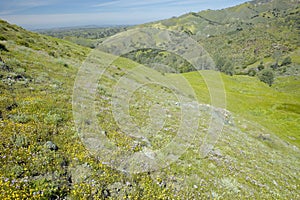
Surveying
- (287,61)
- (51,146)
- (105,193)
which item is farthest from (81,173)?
(287,61)

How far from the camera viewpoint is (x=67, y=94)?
512 inches

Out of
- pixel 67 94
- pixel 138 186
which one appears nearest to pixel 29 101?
pixel 67 94

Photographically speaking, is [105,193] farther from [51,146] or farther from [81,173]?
[51,146]

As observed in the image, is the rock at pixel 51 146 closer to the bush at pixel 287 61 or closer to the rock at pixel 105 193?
the rock at pixel 105 193

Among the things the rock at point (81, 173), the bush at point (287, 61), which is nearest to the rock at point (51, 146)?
the rock at point (81, 173)

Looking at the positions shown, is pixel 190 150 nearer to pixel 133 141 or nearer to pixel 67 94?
pixel 133 141

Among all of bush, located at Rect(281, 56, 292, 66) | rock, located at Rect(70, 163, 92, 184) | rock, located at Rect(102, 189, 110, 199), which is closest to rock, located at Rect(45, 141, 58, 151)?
rock, located at Rect(70, 163, 92, 184)

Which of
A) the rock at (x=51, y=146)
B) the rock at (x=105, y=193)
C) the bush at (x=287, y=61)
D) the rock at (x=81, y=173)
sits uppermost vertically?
the rock at (x=51, y=146)

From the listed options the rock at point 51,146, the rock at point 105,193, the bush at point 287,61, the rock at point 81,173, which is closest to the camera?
the rock at point 105,193

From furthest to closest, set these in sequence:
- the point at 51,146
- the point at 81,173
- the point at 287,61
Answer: the point at 287,61 → the point at 51,146 → the point at 81,173

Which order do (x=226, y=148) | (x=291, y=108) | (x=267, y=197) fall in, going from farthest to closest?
(x=291, y=108)
(x=226, y=148)
(x=267, y=197)

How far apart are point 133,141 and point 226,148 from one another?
820 centimetres

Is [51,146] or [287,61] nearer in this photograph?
[51,146]

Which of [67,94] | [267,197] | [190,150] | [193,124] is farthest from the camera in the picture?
[193,124]
